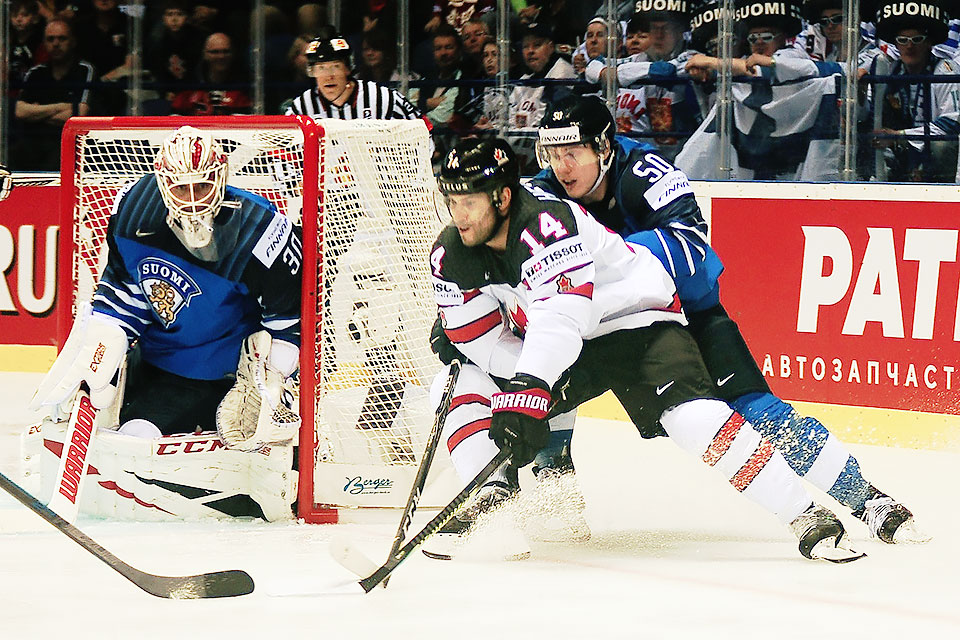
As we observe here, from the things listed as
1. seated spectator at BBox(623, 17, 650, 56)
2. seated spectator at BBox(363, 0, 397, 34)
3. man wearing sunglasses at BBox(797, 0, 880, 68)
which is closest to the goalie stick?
man wearing sunglasses at BBox(797, 0, 880, 68)

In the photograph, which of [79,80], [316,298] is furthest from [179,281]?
[79,80]

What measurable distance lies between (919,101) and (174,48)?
11.7ft

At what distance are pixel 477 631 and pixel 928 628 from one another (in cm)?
80

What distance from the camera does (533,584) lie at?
10.5 feet

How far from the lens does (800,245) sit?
558 centimetres

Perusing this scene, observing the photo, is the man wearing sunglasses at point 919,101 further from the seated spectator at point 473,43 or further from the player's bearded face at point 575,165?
the player's bearded face at point 575,165

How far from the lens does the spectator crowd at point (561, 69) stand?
18.1 feet

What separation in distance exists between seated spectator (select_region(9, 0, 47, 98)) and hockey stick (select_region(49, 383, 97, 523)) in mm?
3951

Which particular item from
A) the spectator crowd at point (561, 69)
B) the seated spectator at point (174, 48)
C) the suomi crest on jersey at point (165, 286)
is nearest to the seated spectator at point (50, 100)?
the spectator crowd at point (561, 69)

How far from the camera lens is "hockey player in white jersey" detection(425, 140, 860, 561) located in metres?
3.26

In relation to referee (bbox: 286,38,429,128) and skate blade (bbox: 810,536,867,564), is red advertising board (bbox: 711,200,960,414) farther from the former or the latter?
skate blade (bbox: 810,536,867,564)

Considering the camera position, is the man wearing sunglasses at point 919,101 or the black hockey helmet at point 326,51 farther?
the black hockey helmet at point 326,51

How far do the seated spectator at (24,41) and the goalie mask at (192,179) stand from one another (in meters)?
3.90

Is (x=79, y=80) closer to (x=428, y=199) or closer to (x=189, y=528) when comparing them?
(x=428, y=199)
